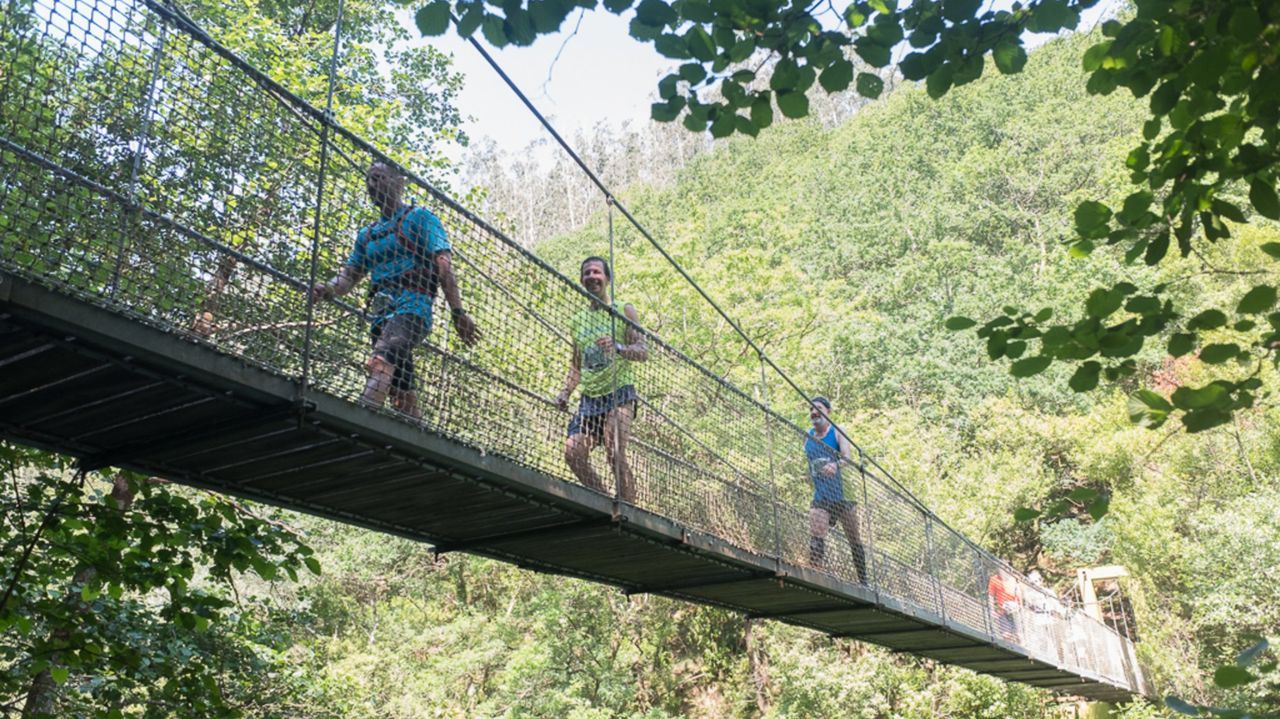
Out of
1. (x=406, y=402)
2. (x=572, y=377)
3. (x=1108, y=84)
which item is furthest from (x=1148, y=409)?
(x=572, y=377)

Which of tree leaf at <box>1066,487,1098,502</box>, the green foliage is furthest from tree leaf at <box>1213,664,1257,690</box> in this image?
the green foliage

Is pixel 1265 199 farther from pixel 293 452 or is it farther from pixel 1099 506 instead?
pixel 293 452

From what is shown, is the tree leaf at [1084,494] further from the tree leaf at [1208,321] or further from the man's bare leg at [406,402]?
the man's bare leg at [406,402]

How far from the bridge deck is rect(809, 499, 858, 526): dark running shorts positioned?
0.58 m

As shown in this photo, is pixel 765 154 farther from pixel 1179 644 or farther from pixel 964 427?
pixel 1179 644

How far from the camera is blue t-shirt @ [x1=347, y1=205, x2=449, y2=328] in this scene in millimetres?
2328

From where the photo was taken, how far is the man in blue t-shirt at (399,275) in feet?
7.44

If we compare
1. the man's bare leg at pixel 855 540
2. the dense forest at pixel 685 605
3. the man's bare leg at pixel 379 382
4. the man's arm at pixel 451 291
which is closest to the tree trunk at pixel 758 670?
the dense forest at pixel 685 605

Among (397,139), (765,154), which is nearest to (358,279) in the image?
(397,139)

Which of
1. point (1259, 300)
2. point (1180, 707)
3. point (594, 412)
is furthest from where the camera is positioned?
point (594, 412)

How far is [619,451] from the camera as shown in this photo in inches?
117

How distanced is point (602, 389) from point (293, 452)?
3.76 feet

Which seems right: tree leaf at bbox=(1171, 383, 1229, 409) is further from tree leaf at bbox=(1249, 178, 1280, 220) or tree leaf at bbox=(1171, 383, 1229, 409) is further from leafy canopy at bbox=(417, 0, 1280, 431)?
tree leaf at bbox=(1249, 178, 1280, 220)

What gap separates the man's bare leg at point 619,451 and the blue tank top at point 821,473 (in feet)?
4.91
